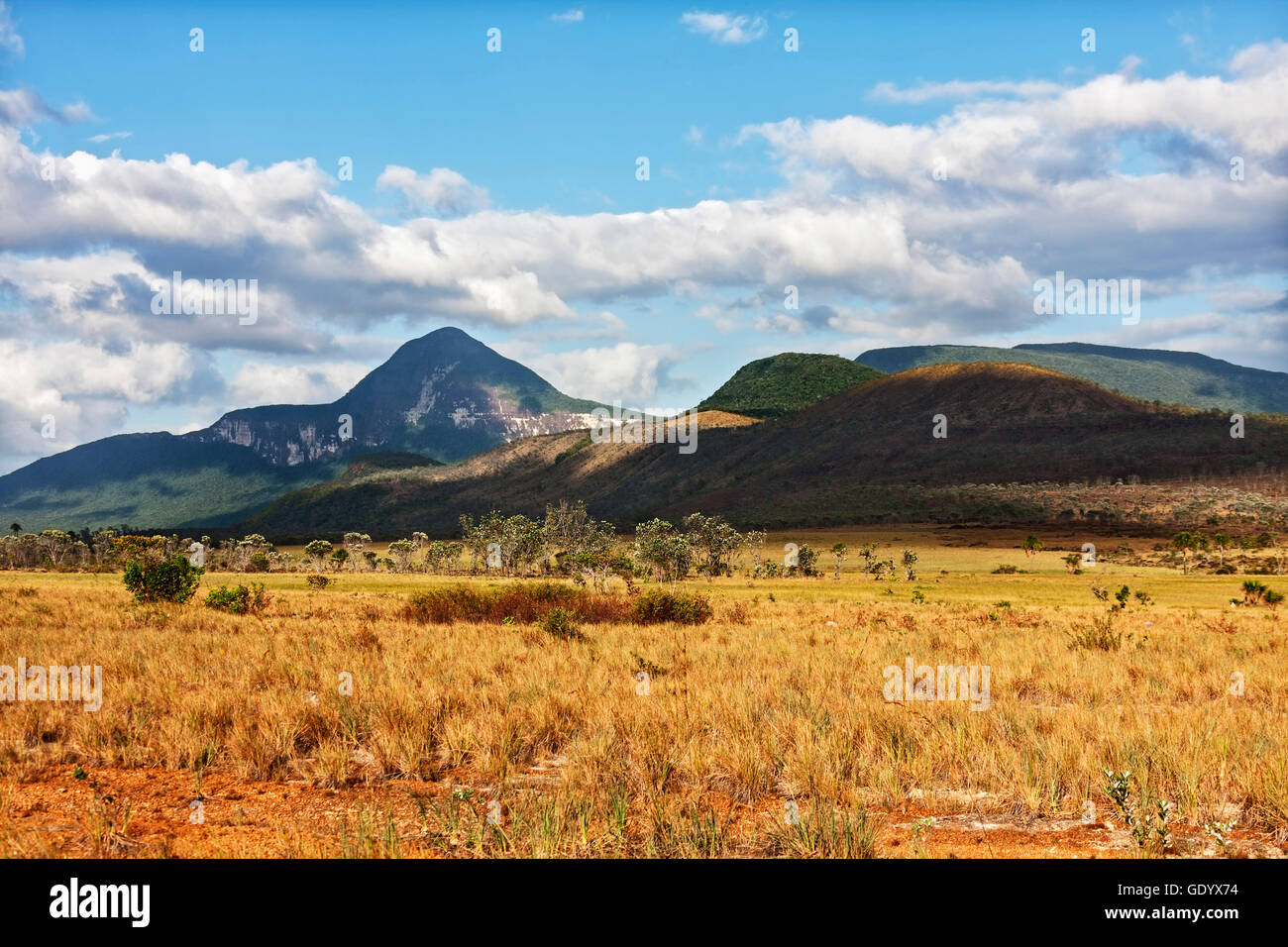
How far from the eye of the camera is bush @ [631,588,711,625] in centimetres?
2772

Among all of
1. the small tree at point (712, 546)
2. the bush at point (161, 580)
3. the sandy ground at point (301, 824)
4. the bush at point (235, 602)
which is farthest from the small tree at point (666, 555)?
the sandy ground at point (301, 824)

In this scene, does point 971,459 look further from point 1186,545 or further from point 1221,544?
point 1186,545

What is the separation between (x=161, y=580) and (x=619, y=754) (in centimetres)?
2845

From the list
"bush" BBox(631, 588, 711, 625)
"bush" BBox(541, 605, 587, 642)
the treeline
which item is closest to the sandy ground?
"bush" BBox(541, 605, 587, 642)

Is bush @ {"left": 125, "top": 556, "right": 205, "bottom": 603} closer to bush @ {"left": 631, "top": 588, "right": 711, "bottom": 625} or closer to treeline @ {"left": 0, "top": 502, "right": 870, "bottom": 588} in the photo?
bush @ {"left": 631, "top": 588, "right": 711, "bottom": 625}

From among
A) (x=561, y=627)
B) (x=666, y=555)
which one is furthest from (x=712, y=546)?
(x=561, y=627)

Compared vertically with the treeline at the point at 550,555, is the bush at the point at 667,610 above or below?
above

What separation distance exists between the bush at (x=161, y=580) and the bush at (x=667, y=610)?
17.4 m

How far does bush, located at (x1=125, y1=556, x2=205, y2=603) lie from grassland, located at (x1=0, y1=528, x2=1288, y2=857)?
1445 centimetres

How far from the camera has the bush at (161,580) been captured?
1203 inches

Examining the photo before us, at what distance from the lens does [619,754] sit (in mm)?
8867

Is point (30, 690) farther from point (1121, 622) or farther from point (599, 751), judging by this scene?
point (1121, 622)

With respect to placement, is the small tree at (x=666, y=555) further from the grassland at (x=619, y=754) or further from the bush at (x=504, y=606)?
the grassland at (x=619, y=754)
